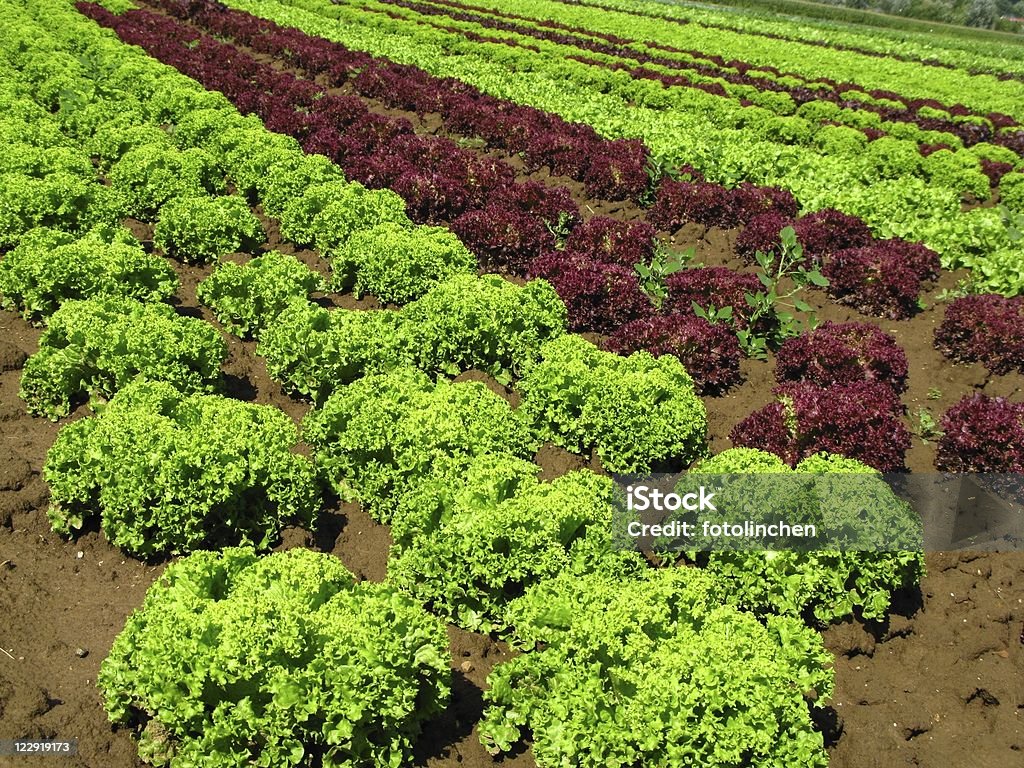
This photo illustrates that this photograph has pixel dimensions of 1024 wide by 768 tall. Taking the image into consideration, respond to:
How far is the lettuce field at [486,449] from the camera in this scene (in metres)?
5.10

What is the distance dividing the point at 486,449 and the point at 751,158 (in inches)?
489

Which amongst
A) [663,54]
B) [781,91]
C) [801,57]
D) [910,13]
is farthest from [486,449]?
[910,13]

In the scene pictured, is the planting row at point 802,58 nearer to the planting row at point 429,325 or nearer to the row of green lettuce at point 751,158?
the row of green lettuce at point 751,158

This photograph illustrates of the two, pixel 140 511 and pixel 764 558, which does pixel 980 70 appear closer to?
pixel 764 558

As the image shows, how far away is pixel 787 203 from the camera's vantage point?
14.9 meters

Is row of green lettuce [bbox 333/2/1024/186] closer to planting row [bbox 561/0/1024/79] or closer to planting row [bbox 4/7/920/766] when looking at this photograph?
planting row [bbox 4/7/920/766]

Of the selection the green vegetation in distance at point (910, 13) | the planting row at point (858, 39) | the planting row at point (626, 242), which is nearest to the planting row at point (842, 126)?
the planting row at point (626, 242)

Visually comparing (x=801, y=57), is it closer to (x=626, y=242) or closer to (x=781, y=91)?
(x=781, y=91)

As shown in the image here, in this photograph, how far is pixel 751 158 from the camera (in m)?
16.8

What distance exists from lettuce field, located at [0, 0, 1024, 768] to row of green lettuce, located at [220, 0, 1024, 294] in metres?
0.12

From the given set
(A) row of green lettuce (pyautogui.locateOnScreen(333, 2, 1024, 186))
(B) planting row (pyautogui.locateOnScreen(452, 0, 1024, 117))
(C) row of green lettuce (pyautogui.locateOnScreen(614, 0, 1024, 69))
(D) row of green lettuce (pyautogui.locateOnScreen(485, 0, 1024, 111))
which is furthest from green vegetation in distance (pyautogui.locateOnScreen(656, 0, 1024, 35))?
(A) row of green lettuce (pyautogui.locateOnScreen(333, 2, 1024, 186))

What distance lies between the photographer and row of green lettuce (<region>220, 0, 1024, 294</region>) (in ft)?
45.1

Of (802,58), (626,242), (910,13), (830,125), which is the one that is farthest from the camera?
(910,13)

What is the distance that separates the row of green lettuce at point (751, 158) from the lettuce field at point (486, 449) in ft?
0.39
